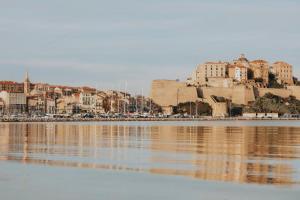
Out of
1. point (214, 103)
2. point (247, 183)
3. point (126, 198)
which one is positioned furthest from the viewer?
point (214, 103)

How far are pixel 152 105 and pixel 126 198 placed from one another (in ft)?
279

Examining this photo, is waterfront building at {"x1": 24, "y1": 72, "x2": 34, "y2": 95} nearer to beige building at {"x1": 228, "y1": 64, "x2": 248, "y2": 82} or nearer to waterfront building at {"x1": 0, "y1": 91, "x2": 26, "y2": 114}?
waterfront building at {"x1": 0, "y1": 91, "x2": 26, "y2": 114}

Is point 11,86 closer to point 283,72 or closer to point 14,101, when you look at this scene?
point 14,101

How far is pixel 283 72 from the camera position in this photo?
103 metres

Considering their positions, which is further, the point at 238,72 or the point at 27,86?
the point at 27,86

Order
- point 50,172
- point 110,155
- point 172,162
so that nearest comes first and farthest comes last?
point 50,172 < point 172,162 < point 110,155

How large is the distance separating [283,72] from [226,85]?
13092 mm

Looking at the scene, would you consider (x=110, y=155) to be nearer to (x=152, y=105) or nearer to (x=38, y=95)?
(x=152, y=105)

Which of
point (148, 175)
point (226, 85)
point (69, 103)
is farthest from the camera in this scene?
point (69, 103)

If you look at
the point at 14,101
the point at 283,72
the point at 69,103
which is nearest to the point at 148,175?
the point at 283,72

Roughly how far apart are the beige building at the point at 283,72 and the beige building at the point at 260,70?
256cm

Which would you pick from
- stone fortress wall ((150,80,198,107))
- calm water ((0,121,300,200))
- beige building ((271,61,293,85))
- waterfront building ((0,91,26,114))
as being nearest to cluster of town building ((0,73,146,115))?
waterfront building ((0,91,26,114))

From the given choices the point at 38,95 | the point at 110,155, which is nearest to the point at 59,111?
the point at 38,95

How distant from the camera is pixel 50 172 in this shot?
46.6ft
